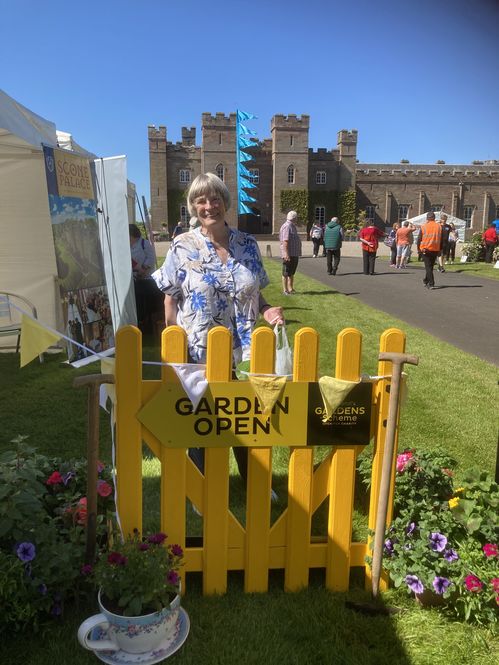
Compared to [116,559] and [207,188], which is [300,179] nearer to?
[207,188]

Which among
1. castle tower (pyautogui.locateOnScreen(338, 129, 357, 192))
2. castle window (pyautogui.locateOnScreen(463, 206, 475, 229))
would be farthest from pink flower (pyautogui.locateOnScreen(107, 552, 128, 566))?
castle window (pyautogui.locateOnScreen(463, 206, 475, 229))

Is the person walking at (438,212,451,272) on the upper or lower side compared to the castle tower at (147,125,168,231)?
lower

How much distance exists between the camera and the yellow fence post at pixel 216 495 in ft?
7.17

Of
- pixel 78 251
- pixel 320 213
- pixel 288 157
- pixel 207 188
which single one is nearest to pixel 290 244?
pixel 78 251

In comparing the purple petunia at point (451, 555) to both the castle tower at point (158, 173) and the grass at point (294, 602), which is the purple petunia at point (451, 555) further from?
the castle tower at point (158, 173)

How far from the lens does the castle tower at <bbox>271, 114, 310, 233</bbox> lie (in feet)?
186

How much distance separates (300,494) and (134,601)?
81 cm

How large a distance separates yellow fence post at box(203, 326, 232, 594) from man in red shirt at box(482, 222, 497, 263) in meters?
22.5

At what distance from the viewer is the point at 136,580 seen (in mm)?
1979

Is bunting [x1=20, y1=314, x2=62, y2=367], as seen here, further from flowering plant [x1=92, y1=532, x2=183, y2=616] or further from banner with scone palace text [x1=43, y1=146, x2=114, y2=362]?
banner with scone palace text [x1=43, y1=146, x2=114, y2=362]

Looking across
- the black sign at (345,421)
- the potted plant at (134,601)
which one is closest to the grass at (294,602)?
the potted plant at (134,601)

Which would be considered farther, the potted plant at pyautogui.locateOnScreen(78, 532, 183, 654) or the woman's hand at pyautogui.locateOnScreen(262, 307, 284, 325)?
the woman's hand at pyautogui.locateOnScreen(262, 307, 284, 325)

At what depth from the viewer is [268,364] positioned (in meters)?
2.23

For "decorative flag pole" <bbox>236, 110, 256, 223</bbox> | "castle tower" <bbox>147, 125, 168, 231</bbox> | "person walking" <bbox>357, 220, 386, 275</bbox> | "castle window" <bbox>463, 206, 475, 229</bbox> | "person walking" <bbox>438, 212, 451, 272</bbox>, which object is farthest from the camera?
"castle window" <bbox>463, 206, 475, 229</bbox>
